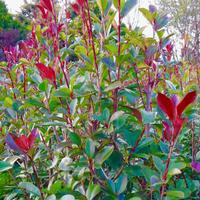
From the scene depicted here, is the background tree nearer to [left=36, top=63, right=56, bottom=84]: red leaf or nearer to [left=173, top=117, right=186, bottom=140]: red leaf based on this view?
[left=36, top=63, right=56, bottom=84]: red leaf

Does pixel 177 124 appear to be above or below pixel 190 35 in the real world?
below

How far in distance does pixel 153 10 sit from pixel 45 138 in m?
0.64

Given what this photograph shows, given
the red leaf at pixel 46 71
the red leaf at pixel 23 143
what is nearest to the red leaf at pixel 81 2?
the red leaf at pixel 46 71

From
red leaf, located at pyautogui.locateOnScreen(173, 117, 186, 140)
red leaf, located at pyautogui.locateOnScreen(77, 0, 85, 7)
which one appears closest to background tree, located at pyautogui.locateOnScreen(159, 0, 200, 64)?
red leaf, located at pyautogui.locateOnScreen(77, 0, 85, 7)

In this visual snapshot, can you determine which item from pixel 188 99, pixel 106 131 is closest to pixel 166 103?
pixel 188 99

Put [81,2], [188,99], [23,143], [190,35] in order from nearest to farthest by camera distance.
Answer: [188,99] < [23,143] < [81,2] < [190,35]

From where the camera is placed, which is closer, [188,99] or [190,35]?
[188,99]

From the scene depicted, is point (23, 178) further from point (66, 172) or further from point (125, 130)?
point (125, 130)

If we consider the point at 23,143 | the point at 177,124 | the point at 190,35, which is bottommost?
the point at 23,143

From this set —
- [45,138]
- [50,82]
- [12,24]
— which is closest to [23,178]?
[45,138]

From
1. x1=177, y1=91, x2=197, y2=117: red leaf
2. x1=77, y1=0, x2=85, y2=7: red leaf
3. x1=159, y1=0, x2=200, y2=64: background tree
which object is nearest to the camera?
x1=177, y1=91, x2=197, y2=117: red leaf

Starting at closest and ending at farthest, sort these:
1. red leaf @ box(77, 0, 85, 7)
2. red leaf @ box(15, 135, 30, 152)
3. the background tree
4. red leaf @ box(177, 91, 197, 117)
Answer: red leaf @ box(177, 91, 197, 117)
red leaf @ box(15, 135, 30, 152)
red leaf @ box(77, 0, 85, 7)
the background tree

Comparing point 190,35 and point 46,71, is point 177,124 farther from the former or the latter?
point 190,35

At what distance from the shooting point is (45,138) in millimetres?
1604
